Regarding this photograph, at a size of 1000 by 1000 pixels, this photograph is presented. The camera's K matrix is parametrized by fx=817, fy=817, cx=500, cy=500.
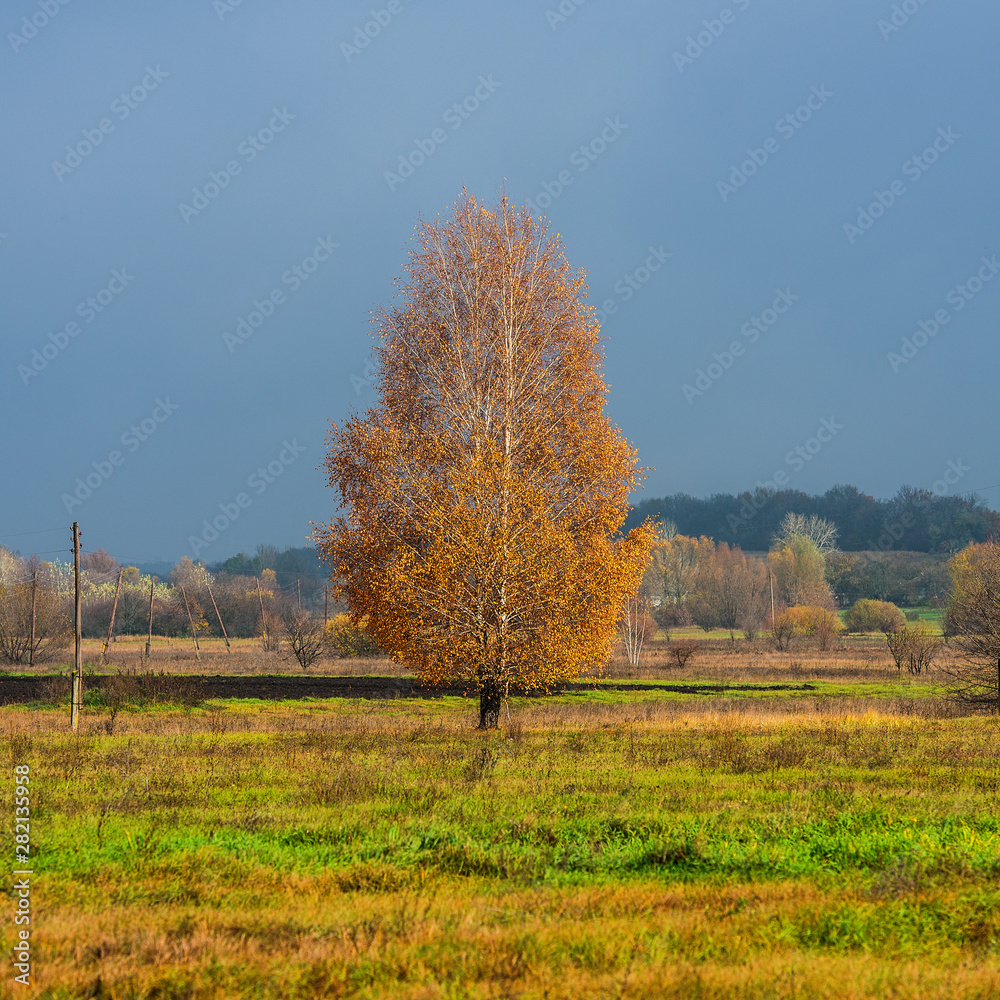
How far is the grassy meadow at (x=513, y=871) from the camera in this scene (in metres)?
4.14

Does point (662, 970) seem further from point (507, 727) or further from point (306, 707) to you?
point (306, 707)

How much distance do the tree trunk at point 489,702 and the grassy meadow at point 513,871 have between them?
167 inches

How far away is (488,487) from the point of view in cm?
1717

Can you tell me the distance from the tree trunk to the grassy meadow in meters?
A: 4.24

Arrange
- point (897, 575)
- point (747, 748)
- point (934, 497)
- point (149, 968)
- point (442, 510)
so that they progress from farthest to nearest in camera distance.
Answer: point (934, 497) → point (897, 575) → point (442, 510) → point (747, 748) → point (149, 968)

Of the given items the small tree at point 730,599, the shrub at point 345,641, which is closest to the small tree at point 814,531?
the small tree at point 730,599

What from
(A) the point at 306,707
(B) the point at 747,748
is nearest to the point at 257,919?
(B) the point at 747,748

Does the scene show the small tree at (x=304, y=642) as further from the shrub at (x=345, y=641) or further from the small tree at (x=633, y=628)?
the small tree at (x=633, y=628)

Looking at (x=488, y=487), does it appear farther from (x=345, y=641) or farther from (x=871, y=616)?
(x=871, y=616)

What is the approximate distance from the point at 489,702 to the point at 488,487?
4935 millimetres

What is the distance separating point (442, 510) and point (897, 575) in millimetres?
130693

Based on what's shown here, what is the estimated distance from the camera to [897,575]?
427 feet

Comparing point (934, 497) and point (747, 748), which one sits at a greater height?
point (934, 497)

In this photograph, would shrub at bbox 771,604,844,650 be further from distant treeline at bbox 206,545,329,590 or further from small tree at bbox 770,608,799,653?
distant treeline at bbox 206,545,329,590
